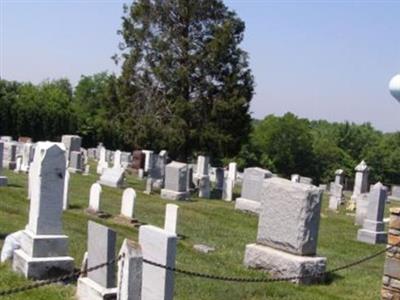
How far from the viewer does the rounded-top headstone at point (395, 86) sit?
6486 millimetres

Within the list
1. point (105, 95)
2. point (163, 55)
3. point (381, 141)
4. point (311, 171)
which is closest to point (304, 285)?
point (163, 55)

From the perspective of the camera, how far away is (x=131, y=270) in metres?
6.40

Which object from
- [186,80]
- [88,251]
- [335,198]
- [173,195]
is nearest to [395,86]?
[88,251]

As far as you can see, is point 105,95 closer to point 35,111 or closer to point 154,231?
point 35,111

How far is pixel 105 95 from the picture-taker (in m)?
Answer: 36.6

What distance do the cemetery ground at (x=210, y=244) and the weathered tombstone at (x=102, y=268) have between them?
525mm

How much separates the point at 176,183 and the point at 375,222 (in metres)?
8.57

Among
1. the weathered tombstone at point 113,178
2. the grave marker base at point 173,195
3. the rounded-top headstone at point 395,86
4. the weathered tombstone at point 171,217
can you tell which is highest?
the rounded-top headstone at point 395,86

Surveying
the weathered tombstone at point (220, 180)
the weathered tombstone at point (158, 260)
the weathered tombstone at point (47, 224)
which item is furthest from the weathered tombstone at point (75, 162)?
the weathered tombstone at point (158, 260)

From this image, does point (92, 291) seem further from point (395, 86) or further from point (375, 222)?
point (375, 222)

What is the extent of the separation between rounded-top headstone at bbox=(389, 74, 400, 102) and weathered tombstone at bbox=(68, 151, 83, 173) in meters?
23.3

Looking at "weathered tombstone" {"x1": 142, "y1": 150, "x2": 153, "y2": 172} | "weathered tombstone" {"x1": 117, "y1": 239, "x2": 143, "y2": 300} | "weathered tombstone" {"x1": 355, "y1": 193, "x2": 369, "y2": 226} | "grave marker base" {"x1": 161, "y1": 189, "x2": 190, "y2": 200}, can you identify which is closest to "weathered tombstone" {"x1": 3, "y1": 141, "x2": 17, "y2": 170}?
"grave marker base" {"x1": 161, "y1": 189, "x2": 190, "y2": 200}

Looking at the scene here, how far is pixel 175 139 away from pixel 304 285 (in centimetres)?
2271

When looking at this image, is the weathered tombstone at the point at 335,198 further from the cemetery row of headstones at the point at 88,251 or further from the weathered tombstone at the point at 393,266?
the cemetery row of headstones at the point at 88,251
